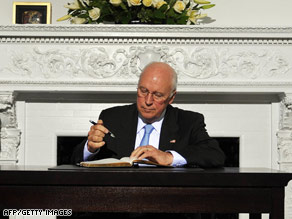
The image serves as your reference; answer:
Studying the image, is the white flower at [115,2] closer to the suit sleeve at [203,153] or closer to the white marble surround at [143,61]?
the white marble surround at [143,61]

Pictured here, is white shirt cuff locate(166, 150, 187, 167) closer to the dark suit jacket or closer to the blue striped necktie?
the dark suit jacket

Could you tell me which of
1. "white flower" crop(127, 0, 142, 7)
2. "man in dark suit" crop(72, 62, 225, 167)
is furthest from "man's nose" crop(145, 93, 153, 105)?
"white flower" crop(127, 0, 142, 7)

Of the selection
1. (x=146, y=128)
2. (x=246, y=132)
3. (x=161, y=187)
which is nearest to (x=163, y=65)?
(x=146, y=128)

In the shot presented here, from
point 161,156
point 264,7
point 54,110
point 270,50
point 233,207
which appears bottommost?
point 233,207

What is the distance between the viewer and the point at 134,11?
9.66 ft

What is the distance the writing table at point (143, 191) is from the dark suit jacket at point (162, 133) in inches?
18.8

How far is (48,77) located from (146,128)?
3.66ft

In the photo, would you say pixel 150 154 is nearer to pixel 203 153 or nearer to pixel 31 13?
pixel 203 153

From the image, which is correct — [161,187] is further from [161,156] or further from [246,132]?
[246,132]

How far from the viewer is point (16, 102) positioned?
316cm

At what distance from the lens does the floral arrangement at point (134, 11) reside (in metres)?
2.87

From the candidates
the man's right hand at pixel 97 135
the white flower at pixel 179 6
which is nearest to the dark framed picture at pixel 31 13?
the white flower at pixel 179 6

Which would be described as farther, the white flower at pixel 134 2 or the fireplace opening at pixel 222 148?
the fireplace opening at pixel 222 148

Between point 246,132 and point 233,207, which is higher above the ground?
point 246,132
